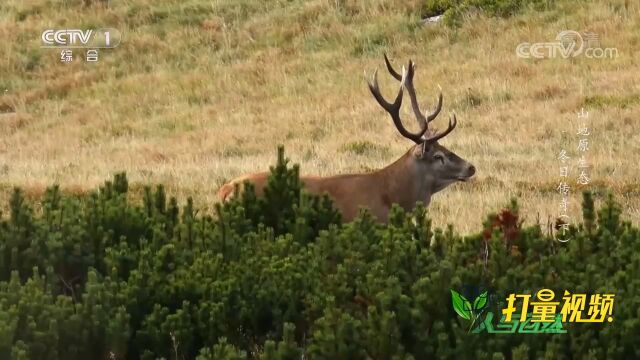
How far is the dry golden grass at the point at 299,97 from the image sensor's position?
16.3 meters

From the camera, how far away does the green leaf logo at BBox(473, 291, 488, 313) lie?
7.11 metres

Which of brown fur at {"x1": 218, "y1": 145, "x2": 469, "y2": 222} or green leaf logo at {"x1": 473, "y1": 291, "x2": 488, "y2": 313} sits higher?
brown fur at {"x1": 218, "y1": 145, "x2": 469, "y2": 222}

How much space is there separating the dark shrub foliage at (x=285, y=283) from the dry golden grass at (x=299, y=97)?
380 cm

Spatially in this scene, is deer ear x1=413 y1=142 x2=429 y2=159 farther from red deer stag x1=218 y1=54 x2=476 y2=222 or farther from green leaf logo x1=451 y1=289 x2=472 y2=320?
green leaf logo x1=451 y1=289 x2=472 y2=320

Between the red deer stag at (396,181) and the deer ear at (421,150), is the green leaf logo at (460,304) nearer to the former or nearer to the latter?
the red deer stag at (396,181)

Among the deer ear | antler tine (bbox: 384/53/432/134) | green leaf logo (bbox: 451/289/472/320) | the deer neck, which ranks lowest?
green leaf logo (bbox: 451/289/472/320)

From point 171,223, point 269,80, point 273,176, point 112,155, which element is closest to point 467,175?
point 273,176

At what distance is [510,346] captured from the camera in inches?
267

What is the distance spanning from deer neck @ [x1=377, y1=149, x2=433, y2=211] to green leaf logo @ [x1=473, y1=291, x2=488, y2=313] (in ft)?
13.2

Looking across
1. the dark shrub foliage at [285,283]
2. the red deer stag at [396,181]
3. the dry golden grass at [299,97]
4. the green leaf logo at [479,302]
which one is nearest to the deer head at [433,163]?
the red deer stag at [396,181]

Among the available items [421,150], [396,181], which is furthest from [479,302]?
[421,150]

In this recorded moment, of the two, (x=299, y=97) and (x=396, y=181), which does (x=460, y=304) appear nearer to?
(x=396, y=181)

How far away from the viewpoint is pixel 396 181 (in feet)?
37.4

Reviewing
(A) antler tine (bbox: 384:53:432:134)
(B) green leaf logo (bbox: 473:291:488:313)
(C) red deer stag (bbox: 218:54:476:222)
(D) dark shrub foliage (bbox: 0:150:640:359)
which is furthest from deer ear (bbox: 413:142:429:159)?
(B) green leaf logo (bbox: 473:291:488:313)
